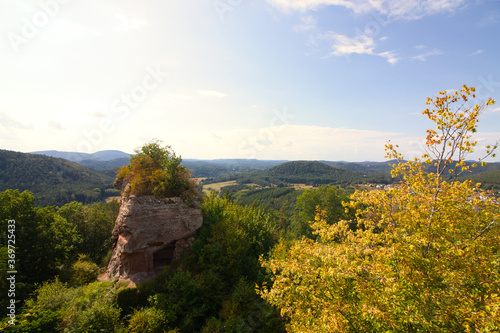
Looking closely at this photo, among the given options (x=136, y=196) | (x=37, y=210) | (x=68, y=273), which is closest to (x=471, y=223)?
(x=136, y=196)

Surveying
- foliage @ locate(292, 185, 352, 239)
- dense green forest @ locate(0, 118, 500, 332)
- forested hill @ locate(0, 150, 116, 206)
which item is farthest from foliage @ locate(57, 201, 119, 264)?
forested hill @ locate(0, 150, 116, 206)

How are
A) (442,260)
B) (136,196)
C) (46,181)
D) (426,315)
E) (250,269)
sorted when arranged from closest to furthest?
1. (426,315)
2. (442,260)
3. (136,196)
4. (250,269)
5. (46,181)

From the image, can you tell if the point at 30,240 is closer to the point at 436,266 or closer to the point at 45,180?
the point at 436,266

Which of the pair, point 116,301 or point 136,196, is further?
point 136,196

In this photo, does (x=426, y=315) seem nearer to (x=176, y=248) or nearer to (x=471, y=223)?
(x=471, y=223)

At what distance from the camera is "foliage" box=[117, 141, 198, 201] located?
60.9ft

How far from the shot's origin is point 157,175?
61.4 feet

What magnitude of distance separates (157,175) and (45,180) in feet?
498

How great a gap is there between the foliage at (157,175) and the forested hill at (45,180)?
11694cm

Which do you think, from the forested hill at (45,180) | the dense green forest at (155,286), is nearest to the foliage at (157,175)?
the dense green forest at (155,286)

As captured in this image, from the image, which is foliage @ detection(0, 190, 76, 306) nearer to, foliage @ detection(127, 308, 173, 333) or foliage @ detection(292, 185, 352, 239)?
foliage @ detection(127, 308, 173, 333)

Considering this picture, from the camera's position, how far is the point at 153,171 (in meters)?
18.9

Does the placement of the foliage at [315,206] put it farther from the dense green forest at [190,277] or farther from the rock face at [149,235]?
the rock face at [149,235]

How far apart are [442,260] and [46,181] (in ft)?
Answer: 558
